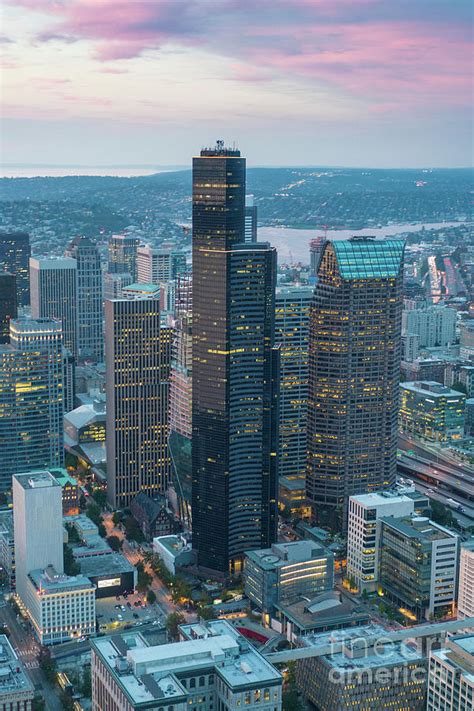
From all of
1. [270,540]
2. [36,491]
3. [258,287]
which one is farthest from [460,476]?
[36,491]

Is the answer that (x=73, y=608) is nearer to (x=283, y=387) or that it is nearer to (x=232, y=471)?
(x=232, y=471)

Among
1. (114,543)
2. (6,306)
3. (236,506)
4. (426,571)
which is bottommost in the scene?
(114,543)

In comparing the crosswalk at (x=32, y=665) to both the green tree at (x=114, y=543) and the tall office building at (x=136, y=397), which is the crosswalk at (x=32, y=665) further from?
the tall office building at (x=136, y=397)

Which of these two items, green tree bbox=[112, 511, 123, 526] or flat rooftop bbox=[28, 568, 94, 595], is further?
green tree bbox=[112, 511, 123, 526]

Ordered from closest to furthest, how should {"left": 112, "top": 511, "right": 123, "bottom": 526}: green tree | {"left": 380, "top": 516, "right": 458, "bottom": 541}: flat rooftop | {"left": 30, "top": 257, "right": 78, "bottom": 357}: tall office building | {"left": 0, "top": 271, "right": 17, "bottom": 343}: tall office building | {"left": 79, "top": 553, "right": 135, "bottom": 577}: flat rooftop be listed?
{"left": 380, "top": 516, "right": 458, "bottom": 541}: flat rooftop → {"left": 79, "top": 553, "right": 135, "bottom": 577}: flat rooftop → {"left": 112, "top": 511, "right": 123, "bottom": 526}: green tree → {"left": 0, "top": 271, "right": 17, "bottom": 343}: tall office building → {"left": 30, "top": 257, "right": 78, "bottom": 357}: tall office building

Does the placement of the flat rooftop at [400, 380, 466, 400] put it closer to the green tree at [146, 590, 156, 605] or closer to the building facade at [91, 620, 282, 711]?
the green tree at [146, 590, 156, 605]

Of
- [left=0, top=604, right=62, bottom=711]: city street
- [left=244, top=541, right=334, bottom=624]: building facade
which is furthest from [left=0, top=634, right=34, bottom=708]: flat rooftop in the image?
[left=244, top=541, right=334, bottom=624]: building facade

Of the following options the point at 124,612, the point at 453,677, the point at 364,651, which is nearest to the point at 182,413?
the point at 124,612

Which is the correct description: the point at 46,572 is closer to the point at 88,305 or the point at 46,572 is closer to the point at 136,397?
the point at 136,397
